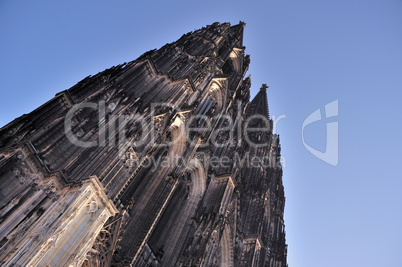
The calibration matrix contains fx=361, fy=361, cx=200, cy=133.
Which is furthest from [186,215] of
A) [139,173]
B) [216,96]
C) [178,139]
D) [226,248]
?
[216,96]

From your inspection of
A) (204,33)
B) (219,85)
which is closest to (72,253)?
(219,85)

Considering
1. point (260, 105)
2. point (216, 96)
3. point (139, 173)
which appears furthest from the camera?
point (260, 105)

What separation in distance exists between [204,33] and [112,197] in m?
21.8

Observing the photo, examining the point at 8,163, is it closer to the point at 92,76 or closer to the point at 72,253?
the point at 72,253

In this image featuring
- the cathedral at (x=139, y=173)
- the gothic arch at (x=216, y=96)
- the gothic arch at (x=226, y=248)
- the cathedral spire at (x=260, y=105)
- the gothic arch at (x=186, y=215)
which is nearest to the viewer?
the cathedral at (x=139, y=173)

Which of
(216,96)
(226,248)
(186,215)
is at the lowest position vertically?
(186,215)

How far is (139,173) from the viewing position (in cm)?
1742

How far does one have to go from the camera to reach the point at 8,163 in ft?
32.4

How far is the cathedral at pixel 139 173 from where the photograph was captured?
9.60m

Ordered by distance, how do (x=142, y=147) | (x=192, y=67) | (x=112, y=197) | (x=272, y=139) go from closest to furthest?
1. (x=112, y=197)
2. (x=142, y=147)
3. (x=192, y=67)
4. (x=272, y=139)

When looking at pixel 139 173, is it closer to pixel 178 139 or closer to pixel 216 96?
pixel 178 139

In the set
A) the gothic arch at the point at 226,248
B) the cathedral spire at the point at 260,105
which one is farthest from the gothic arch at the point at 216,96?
the cathedral spire at the point at 260,105

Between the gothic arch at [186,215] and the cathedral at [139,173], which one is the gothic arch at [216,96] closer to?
the cathedral at [139,173]

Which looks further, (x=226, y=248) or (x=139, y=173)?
(x=226, y=248)
